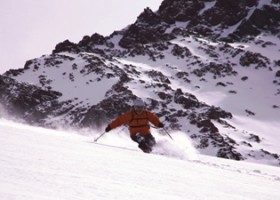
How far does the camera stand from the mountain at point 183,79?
284ft

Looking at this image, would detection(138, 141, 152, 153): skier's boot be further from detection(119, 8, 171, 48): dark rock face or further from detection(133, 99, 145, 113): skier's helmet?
detection(119, 8, 171, 48): dark rock face

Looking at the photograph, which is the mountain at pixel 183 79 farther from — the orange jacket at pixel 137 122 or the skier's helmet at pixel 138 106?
the skier's helmet at pixel 138 106

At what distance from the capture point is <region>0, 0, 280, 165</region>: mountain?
8650 centimetres

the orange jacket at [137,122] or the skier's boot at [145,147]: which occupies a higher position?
the orange jacket at [137,122]

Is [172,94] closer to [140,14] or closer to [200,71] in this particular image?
[200,71]

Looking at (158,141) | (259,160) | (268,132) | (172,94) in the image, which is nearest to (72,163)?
(158,141)

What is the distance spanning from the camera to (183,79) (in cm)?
11381

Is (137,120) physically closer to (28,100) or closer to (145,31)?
(28,100)

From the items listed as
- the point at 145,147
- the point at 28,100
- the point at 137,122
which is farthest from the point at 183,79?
the point at 145,147

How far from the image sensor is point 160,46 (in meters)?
131

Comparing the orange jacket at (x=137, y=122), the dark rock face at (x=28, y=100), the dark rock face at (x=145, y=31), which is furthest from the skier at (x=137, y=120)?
the dark rock face at (x=145, y=31)

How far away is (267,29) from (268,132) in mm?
62016

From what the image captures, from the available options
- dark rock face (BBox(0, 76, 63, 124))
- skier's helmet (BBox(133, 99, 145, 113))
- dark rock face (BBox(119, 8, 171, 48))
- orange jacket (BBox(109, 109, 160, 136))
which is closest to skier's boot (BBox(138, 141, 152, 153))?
orange jacket (BBox(109, 109, 160, 136))

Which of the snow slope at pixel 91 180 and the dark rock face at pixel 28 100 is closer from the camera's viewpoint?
the snow slope at pixel 91 180
